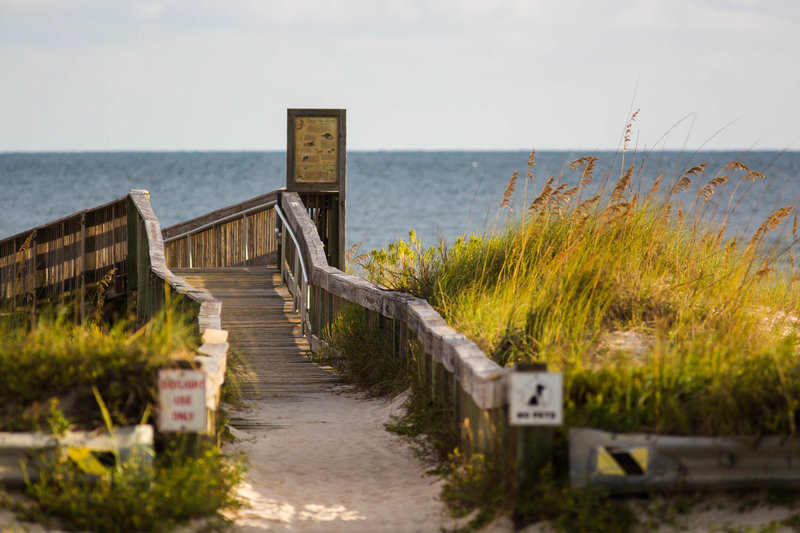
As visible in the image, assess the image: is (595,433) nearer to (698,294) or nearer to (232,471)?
(232,471)

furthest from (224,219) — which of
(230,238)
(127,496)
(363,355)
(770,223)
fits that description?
(127,496)

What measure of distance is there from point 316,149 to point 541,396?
344 inches

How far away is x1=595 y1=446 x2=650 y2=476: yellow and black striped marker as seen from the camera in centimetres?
475

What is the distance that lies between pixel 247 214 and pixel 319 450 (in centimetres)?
814

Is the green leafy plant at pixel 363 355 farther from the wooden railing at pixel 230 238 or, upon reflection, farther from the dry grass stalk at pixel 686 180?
the wooden railing at pixel 230 238

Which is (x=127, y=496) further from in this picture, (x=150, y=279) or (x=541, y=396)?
(x=150, y=279)

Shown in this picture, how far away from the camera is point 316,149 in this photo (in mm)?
12984

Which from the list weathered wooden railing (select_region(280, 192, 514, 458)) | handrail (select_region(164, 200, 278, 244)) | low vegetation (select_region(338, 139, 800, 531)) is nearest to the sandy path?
low vegetation (select_region(338, 139, 800, 531))

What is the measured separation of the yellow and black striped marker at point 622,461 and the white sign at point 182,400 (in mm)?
1948

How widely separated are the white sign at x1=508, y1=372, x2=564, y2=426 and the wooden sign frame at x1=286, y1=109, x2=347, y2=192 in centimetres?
860

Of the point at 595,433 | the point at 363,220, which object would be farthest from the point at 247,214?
the point at 363,220

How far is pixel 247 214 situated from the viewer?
14.5 metres

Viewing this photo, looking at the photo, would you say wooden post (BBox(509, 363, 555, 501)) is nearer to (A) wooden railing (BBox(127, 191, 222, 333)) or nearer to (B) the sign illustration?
(A) wooden railing (BBox(127, 191, 222, 333))

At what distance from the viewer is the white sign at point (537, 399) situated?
471 centimetres
